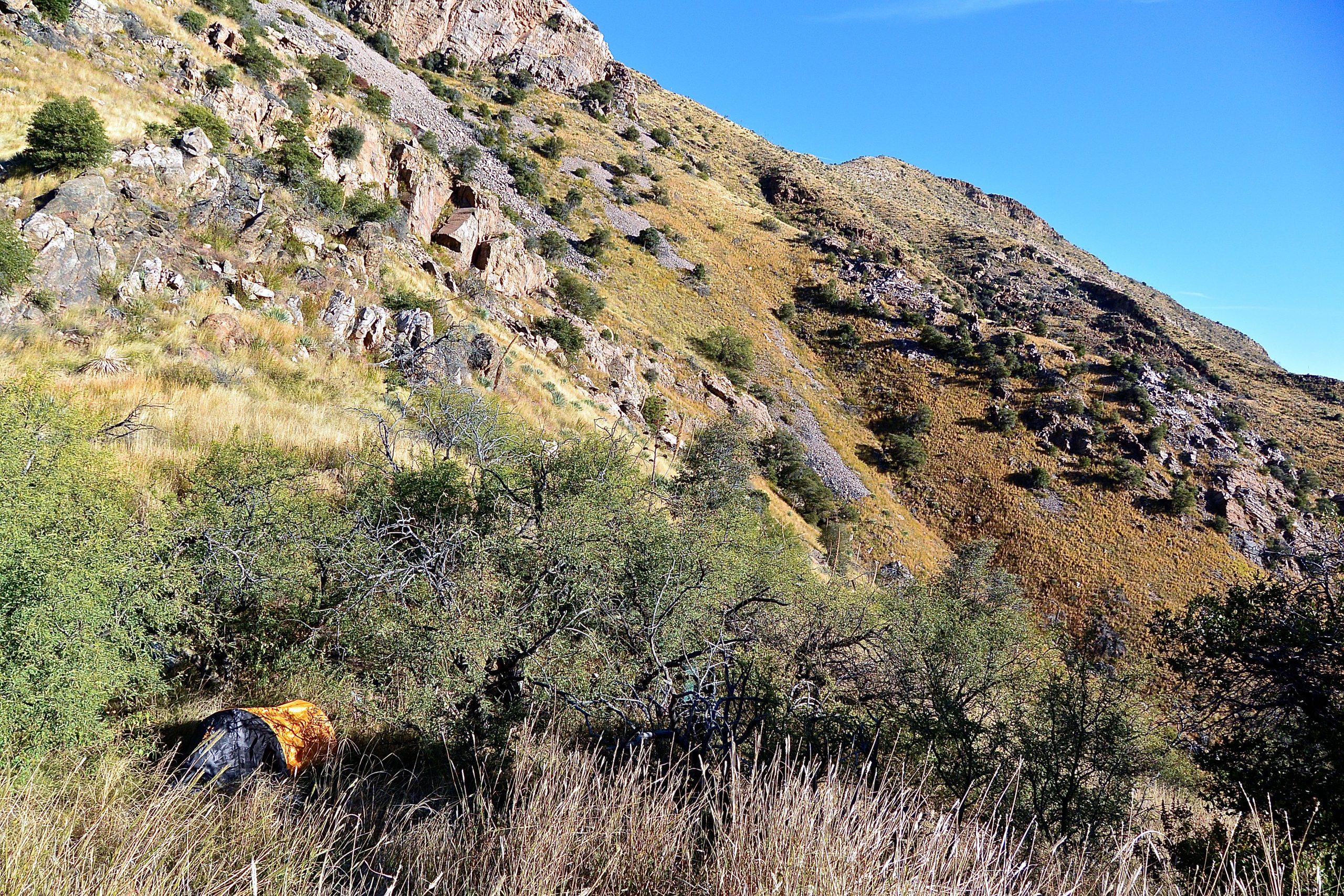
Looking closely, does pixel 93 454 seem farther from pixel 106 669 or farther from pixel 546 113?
pixel 546 113

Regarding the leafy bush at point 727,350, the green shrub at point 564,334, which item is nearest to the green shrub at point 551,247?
the leafy bush at point 727,350

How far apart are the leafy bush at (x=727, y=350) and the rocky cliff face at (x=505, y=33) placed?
4122cm

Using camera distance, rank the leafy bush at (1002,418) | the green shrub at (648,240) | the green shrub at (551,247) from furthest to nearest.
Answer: the green shrub at (648,240) < the leafy bush at (1002,418) < the green shrub at (551,247)

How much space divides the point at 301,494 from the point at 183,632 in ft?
5.34

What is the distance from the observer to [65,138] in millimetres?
9883

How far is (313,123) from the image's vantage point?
19.2 meters

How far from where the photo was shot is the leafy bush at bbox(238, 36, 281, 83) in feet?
61.7

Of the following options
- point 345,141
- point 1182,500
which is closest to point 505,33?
point 345,141

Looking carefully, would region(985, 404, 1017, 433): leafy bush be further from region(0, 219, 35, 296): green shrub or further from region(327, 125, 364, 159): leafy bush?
region(0, 219, 35, 296): green shrub

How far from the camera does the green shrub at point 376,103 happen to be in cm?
2512

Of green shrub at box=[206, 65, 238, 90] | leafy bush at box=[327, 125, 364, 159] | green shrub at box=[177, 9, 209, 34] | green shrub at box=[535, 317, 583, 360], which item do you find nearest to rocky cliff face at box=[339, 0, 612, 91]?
green shrub at box=[177, 9, 209, 34]

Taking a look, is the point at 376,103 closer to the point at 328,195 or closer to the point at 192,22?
the point at 192,22

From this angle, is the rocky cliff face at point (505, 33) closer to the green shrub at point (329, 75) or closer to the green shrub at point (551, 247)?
the green shrub at point (329, 75)

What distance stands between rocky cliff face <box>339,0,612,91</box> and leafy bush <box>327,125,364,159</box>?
4218 centimetres
